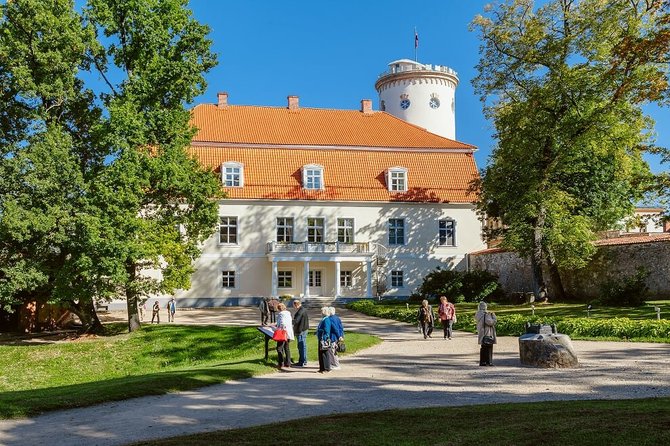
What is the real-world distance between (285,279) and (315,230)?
328 cm

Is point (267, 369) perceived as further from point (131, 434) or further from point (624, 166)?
point (624, 166)

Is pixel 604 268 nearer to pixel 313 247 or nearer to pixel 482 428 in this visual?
pixel 313 247

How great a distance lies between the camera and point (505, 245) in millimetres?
30438

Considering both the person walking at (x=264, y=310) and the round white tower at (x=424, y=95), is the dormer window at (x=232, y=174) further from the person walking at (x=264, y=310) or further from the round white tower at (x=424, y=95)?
the round white tower at (x=424, y=95)

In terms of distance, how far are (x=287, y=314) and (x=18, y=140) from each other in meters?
16.1

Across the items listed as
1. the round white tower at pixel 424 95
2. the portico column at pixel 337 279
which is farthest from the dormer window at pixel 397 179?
the round white tower at pixel 424 95

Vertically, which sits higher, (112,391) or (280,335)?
(280,335)

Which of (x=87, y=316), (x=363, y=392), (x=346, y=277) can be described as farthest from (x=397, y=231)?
(x=363, y=392)

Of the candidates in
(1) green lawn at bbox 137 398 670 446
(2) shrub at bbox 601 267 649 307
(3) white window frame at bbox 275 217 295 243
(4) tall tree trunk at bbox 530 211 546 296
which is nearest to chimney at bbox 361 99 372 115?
(3) white window frame at bbox 275 217 295 243

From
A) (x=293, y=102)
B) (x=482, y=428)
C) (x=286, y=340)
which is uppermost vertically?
(x=293, y=102)

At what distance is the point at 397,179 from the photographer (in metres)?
38.6

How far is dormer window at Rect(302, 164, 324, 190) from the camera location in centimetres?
3734

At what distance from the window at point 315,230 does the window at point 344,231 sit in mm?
991

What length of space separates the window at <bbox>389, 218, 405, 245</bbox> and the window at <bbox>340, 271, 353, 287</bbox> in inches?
125
